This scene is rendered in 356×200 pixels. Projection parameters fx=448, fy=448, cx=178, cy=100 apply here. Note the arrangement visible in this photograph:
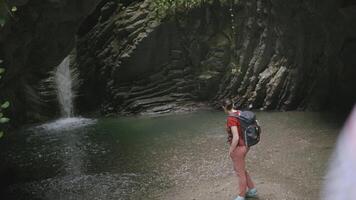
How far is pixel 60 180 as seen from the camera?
36.6 feet

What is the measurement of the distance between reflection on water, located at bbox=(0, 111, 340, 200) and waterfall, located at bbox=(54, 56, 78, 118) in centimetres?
509

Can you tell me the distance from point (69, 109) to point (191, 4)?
9.13m

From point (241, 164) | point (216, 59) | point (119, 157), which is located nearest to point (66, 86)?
point (216, 59)

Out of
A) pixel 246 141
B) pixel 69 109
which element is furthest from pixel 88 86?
pixel 246 141

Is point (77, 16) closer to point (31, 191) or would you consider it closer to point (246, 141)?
point (31, 191)

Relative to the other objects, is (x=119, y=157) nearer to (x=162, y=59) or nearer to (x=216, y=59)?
(x=216, y=59)

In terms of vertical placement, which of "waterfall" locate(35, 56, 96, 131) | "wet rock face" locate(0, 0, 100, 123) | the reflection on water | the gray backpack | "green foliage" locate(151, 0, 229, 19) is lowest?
the reflection on water

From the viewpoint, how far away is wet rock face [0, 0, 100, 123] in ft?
41.8

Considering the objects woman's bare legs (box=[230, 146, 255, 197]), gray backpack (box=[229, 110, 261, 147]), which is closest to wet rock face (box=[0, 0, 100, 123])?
gray backpack (box=[229, 110, 261, 147])

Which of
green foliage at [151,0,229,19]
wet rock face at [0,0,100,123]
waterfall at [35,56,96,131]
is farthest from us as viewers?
waterfall at [35,56,96,131]

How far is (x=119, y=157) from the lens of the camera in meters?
13.1

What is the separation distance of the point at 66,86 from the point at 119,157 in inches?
539

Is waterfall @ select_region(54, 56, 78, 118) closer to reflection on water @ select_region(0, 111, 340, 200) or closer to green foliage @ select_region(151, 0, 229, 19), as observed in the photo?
reflection on water @ select_region(0, 111, 340, 200)

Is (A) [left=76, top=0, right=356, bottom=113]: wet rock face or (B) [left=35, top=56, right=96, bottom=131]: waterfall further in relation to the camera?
(B) [left=35, top=56, right=96, bottom=131]: waterfall
